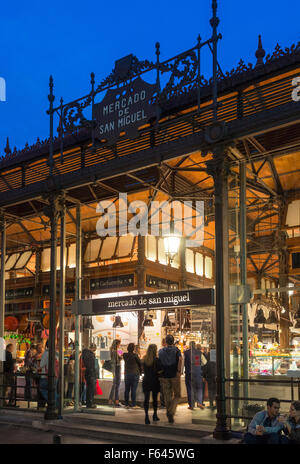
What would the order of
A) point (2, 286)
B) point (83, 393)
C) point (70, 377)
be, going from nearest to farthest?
point (83, 393), point (70, 377), point (2, 286)

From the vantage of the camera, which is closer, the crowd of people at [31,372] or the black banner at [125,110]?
the black banner at [125,110]

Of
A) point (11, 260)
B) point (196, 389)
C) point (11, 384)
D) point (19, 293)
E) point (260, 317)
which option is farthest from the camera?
point (19, 293)

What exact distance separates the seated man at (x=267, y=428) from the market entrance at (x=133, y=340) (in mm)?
3446

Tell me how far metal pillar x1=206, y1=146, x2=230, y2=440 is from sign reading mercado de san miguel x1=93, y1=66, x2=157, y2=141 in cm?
247

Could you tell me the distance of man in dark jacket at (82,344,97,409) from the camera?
14961 millimetres

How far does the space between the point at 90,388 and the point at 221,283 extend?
5542 millimetres

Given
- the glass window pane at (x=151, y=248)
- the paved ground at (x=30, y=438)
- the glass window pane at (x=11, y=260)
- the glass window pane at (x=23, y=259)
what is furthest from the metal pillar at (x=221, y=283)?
the glass window pane at (x=11, y=260)

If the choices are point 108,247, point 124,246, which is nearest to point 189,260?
point 124,246

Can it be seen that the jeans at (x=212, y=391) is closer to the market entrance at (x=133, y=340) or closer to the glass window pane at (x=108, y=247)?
the market entrance at (x=133, y=340)

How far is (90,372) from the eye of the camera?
50.0 ft

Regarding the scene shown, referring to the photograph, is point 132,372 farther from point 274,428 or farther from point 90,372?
point 274,428

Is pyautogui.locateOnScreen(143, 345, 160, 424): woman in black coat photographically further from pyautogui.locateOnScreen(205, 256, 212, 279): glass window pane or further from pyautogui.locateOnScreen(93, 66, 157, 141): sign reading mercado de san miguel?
pyautogui.locateOnScreen(205, 256, 212, 279): glass window pane

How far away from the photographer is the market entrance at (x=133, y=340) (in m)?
13.0

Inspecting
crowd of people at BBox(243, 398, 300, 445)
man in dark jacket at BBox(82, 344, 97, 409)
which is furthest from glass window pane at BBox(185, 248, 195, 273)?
crowd of people at BBox(243, 398, 300, 445)
